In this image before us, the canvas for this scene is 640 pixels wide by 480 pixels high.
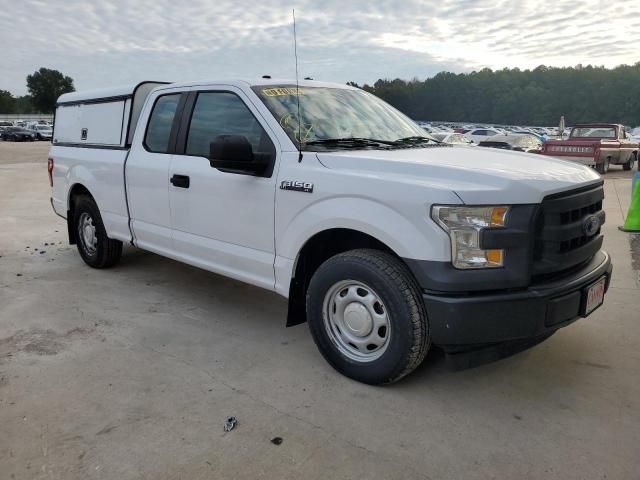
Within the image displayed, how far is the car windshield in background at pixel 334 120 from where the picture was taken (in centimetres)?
367

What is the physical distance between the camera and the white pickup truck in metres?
2.77

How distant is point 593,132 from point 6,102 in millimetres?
115746

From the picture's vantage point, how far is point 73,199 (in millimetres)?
6059

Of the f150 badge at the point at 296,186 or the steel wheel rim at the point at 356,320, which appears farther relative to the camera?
the f150 badge at the point at 296,186

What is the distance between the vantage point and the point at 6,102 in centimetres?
10662

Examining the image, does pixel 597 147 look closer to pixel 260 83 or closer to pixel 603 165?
pixel 603 165

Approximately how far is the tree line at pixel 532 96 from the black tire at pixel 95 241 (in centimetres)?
7192

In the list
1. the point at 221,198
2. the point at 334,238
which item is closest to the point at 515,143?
the point at 221,198

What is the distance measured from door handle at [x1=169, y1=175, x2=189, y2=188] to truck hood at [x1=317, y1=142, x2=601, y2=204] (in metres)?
1.32

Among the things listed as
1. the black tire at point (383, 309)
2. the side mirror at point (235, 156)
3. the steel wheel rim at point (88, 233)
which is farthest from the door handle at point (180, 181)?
the steel wheel rim at point (88, 233)

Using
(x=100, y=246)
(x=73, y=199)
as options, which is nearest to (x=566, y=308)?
(x=100, y=246)

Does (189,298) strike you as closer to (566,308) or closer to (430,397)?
(430,397)

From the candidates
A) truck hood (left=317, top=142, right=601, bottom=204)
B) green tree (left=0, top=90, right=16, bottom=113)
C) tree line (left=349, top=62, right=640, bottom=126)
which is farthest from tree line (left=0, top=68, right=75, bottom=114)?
truck hood (left=317, top=142, right=601, bottom=204)

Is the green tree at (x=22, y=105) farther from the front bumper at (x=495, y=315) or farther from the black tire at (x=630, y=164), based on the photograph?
the front bumper at (x=495, y=315)
